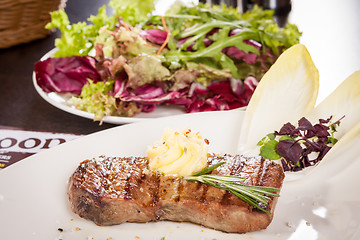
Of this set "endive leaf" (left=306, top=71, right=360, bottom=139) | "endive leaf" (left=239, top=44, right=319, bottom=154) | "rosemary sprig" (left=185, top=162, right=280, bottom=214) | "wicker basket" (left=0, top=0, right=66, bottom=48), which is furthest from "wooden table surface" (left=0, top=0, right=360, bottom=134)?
"rosemary sprig" (left=185, top=162, right=280, bottom=214)

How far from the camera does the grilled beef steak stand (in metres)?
1.62

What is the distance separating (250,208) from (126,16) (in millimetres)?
2263

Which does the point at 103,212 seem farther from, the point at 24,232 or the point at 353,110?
the point at 353,110

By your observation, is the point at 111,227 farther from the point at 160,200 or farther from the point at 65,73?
the point at 65,73

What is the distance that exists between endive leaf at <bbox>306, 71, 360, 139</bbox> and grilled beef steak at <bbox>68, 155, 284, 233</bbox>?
0.55 m

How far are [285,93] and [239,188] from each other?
830 millimetres

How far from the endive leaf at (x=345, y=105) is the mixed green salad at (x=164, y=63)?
75 centimetres

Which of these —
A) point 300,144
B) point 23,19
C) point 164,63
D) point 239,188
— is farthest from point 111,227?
point 23,19

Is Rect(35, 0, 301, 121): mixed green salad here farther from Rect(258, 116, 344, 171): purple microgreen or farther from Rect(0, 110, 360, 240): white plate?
Rect(258, 116, 344, 171): purple microgreen

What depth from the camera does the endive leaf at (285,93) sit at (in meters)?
2.23

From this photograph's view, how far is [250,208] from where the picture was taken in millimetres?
1605

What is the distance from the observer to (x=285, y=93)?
228 cm

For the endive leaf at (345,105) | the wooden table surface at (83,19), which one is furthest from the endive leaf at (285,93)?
the wooden table surface at (83,19)

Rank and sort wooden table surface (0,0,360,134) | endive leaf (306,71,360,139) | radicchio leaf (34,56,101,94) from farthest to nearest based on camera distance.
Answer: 1. radicchio leaf (34,56,101,94)
2. wooden table surface (0,0,360,134)
3. endive leaf (306,71,360,139)
